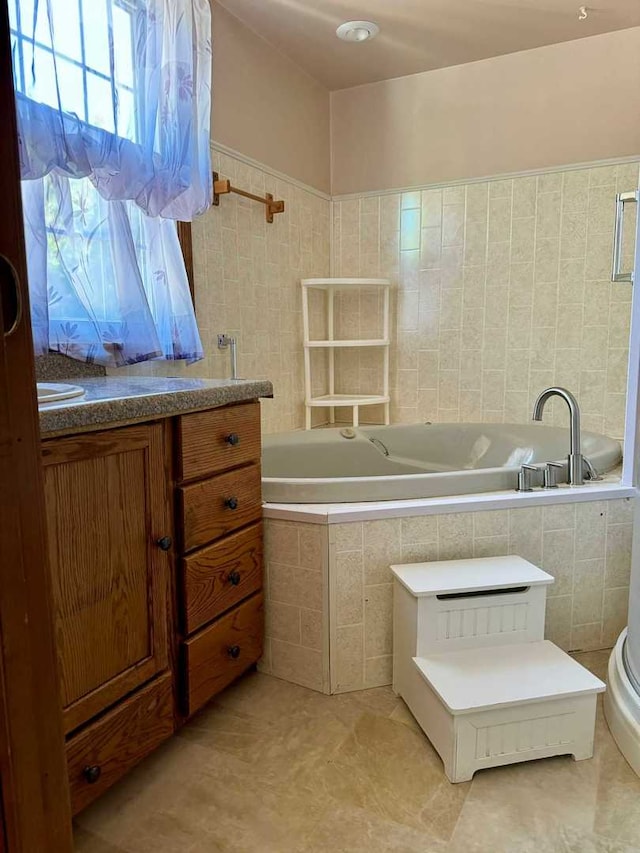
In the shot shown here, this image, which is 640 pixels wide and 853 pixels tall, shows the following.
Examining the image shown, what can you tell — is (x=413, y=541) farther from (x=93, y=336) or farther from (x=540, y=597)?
(x=93, y=336)

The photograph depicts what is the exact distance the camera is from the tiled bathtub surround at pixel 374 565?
1623 millimetres

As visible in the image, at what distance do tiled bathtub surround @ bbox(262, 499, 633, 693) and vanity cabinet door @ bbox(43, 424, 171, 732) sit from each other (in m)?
0.45

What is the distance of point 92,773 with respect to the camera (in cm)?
110

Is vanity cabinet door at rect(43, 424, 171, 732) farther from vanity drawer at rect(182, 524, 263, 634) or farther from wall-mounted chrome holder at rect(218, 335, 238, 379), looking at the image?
wall-mounted chrome holder at rect(218, 335, 238, 379)

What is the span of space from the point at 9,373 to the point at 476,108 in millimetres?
2920

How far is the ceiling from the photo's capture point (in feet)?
7.66

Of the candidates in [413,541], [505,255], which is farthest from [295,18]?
[413,541]

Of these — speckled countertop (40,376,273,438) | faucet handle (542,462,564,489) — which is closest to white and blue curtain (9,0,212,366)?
speckled countertop (40,376,273,438)

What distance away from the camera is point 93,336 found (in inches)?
64.4

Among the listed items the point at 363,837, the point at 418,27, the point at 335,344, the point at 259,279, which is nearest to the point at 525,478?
the point at 363,837

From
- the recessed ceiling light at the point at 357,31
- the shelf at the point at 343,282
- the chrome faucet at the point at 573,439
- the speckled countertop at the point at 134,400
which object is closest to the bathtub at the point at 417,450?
the chrome faucet at the point at 573,439

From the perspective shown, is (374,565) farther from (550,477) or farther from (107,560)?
(107,560)

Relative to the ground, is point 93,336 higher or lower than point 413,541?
higher

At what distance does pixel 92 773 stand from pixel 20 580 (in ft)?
2.43
